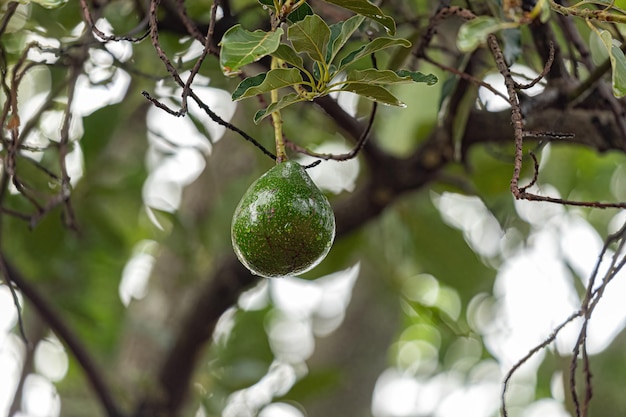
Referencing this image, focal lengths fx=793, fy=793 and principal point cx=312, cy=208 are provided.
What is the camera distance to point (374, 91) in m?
0.72

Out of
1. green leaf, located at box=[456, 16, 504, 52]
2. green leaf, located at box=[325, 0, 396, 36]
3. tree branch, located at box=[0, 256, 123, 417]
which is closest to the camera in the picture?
green leaf, located at box=[456, 16, 504, 52]

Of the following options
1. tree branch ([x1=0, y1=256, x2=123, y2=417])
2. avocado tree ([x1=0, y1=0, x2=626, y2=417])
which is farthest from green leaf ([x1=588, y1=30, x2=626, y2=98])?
tree branch ([x1=0, y1=256, x2=123, y2=417])

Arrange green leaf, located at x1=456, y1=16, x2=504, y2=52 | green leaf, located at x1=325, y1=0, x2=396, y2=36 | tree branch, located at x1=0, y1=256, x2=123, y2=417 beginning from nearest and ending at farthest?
green leaf, located at x1=456, y1=16, x2=504, y2=52 < green leaf, located at x1=325, y1=0, x2=396, y2=36 < tree branch, located at x1=0, y1=256, x2=123, y2=417

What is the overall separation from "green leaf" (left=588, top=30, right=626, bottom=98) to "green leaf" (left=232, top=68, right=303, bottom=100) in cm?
26

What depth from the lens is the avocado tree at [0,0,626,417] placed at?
0.87 m

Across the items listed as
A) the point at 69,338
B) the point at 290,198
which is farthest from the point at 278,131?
the point at 69,338

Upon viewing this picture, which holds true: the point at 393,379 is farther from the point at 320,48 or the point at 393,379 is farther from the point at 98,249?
the point at 320,48

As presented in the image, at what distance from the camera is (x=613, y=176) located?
6.71 feet

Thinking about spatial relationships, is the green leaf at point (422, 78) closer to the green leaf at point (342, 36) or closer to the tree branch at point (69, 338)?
the green leaf at point (342, 36)

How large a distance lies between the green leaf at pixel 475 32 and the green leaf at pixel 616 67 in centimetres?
11

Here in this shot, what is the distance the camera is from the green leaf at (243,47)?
627mm

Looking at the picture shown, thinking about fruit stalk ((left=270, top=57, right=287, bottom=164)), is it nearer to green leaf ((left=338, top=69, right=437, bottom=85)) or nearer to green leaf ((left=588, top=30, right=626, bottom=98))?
green leaf ((left=338, top=69, right=437, bottom=85))

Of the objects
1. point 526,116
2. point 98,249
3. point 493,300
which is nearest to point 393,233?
point 493,300

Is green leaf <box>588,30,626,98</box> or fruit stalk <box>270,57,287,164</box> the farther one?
fruit stalk <box>270,57,287,164</box>
